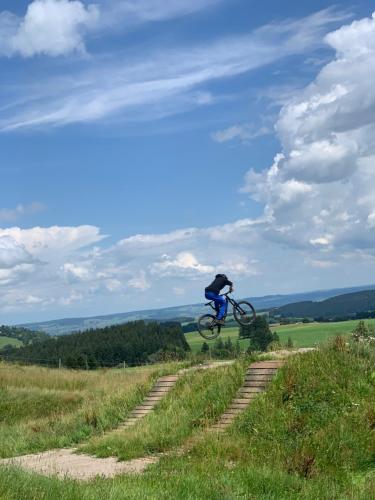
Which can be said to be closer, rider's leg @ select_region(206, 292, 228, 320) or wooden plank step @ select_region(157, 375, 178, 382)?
wooden plank step @ select_region(157, 375, 178, 382)

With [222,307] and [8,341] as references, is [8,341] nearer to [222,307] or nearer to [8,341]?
[8,341]

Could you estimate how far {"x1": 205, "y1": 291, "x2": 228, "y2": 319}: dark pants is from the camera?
2058cm

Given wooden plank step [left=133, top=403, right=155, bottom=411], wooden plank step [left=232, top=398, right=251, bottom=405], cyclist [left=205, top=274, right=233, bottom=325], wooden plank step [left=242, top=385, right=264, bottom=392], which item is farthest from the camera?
cyclist [left=205, top=274, right=233, bottom=325]

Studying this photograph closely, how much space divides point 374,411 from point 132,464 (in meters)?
5.32

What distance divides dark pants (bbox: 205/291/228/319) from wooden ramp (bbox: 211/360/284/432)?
12.1 ft

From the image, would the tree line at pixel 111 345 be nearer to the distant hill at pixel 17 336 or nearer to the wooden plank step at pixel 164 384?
the distant hill at pixel 17 336

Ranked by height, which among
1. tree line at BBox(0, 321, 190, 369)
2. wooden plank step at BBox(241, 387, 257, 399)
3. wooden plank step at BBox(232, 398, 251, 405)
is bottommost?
tree line at BBox(0, 321, 190, 369)

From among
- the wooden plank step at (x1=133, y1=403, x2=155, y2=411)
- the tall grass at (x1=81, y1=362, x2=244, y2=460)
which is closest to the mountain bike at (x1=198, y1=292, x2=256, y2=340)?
the tall grass at (x1=81, y1=362, x2=244, y2=460)

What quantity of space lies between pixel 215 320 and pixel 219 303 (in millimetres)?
802

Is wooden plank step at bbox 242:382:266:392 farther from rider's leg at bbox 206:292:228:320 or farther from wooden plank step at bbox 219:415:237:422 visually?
rider's leg at bbox 206:292:228:320

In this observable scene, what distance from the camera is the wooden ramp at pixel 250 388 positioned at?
15.4 metres

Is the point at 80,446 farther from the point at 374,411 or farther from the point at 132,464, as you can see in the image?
the point at 374,411

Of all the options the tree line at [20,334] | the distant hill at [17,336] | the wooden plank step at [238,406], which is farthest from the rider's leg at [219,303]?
the tree line at [20,334]

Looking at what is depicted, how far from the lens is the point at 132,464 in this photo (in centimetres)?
1316
